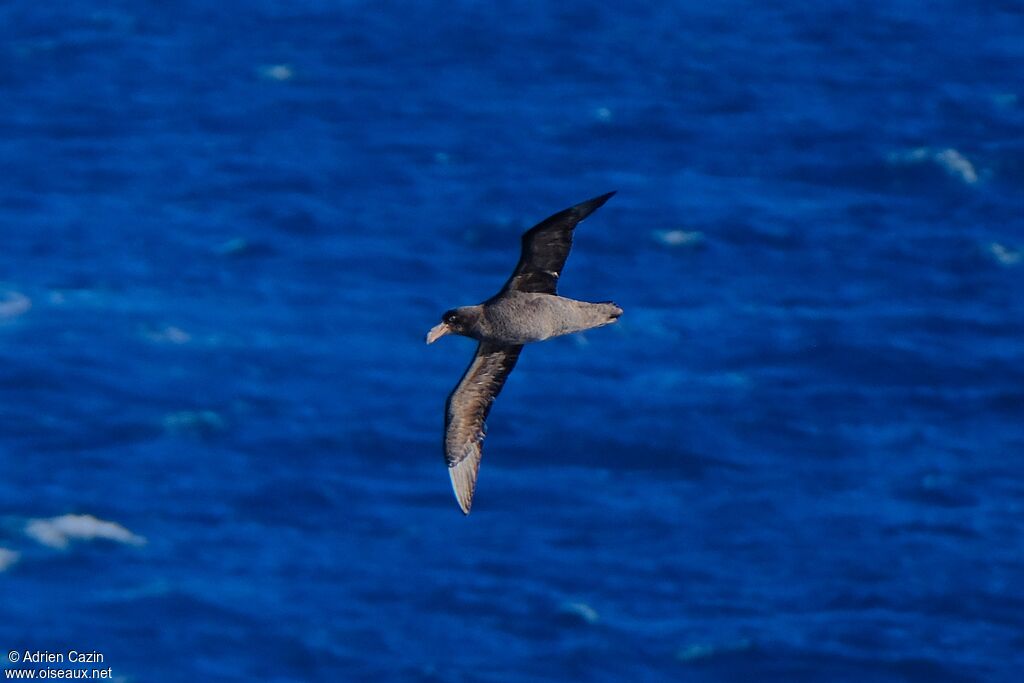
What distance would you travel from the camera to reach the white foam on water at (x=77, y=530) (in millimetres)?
71375

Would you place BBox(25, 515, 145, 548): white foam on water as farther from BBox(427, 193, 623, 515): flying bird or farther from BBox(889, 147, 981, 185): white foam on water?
BBox(427, 193, 623, 515): flying bird

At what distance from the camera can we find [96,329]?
264 feet

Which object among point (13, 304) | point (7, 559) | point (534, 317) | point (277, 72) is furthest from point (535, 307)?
point (277, 72)

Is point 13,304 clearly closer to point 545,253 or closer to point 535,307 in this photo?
point 535,307

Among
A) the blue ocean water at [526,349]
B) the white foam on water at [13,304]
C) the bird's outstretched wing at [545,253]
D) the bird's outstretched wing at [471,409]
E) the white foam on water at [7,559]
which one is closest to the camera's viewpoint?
the bird's outstretched wing at [545,253]

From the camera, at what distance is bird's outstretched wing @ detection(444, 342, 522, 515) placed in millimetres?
26016

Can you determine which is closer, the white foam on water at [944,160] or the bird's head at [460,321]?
the bird's head at [460,321]

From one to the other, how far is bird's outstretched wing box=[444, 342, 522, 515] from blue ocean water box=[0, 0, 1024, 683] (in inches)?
1511

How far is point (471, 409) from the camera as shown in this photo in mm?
26484

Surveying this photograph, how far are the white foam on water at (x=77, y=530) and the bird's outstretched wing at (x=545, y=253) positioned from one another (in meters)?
49.7

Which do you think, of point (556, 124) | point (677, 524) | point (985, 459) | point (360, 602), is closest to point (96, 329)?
point (360, 602)

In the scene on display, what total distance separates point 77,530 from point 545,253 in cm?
5168

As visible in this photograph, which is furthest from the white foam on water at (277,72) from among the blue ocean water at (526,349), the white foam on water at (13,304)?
the white foam on water at (13,304)

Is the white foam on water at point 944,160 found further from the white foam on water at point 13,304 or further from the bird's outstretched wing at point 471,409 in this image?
the bird's outstretched wing at point 471,409
